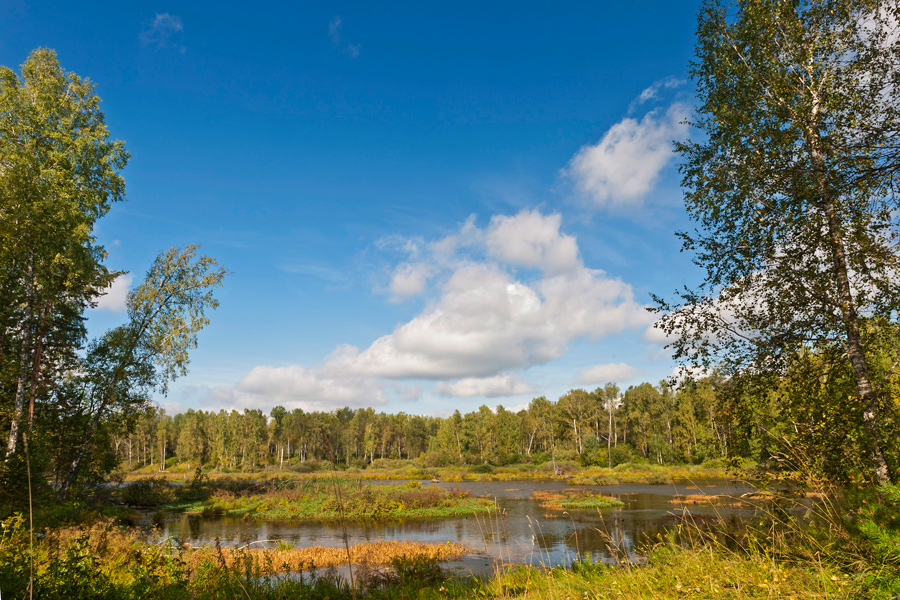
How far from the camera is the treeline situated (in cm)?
7050

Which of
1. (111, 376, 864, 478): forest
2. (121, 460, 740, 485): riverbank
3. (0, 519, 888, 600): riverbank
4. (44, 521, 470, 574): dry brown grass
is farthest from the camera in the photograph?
(111, 376, 864, 478): forest

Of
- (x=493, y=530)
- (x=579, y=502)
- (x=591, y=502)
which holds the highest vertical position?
(x=493, y=530)

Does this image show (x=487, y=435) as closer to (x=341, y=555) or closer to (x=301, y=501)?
(x=301, y=501)

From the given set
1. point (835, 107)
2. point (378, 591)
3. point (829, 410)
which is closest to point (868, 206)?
point (835, 107)

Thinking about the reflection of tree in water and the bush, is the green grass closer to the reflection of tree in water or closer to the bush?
the reflection of tree in water

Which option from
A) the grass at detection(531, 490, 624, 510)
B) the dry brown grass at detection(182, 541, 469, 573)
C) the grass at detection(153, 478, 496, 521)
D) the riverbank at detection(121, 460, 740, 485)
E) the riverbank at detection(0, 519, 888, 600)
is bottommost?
the riverbank at detection(121, 460, 740, 485)

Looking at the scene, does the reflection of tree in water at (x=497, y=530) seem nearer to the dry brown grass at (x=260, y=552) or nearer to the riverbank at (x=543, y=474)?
the dry brown grass at (x=260, y=552)

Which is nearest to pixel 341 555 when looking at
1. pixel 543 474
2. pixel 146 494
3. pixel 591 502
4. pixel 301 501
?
pixel 301 501

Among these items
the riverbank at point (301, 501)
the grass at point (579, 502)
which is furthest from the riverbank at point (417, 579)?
the grass at point (579, 502)

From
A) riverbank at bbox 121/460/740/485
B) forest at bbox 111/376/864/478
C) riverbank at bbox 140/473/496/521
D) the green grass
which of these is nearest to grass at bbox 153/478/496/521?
riverbank at bbox 140/473/496/521

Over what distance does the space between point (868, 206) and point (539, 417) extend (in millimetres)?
93089

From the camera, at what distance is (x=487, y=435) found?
92.4 metres

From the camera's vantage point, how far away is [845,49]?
29.7 ft

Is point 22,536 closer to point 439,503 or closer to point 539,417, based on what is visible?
point 439,503
